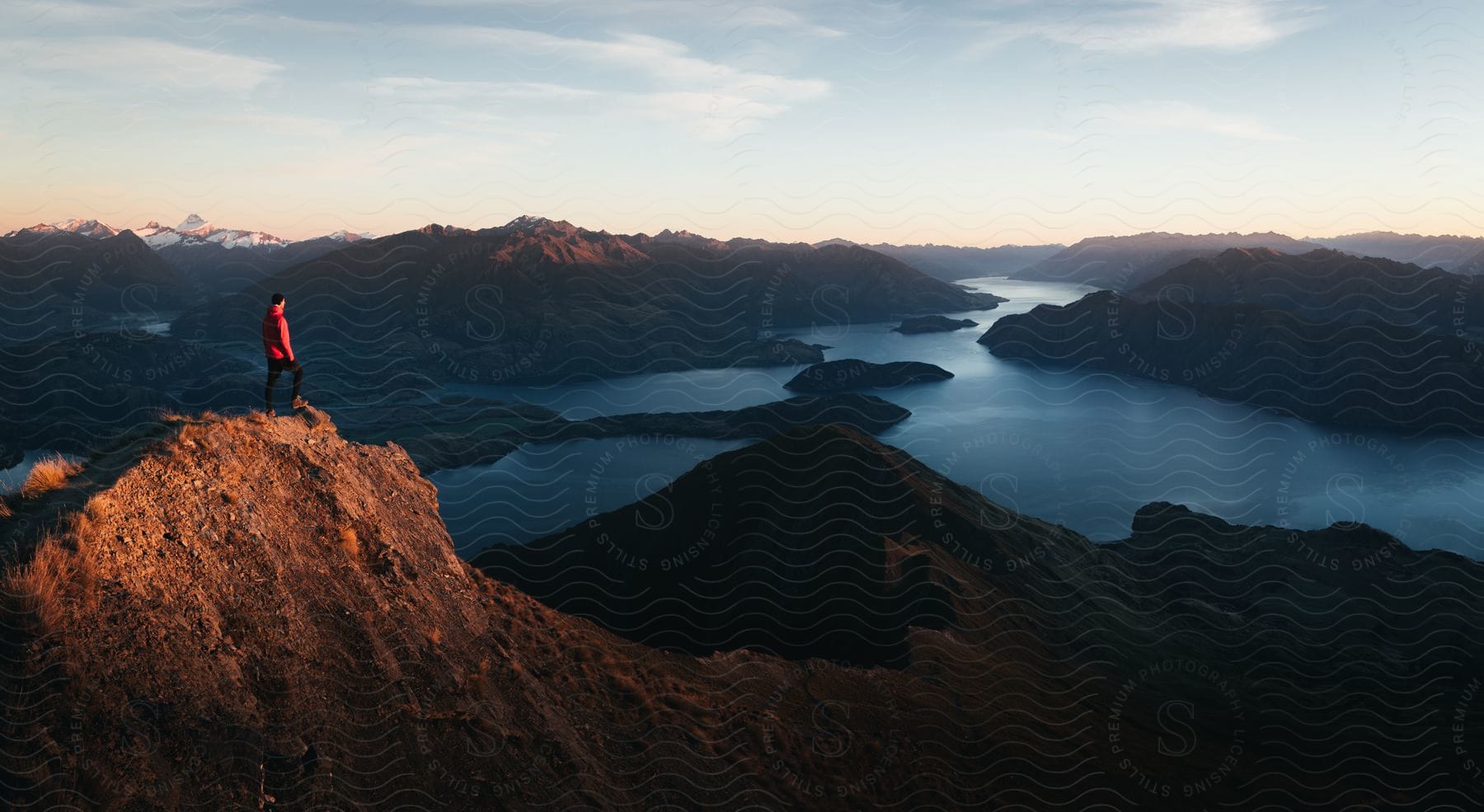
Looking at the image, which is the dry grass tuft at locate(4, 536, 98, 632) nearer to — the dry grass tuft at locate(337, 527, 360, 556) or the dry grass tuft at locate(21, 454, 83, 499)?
the dry grass tuft at locate(21, 454, 83, 499)

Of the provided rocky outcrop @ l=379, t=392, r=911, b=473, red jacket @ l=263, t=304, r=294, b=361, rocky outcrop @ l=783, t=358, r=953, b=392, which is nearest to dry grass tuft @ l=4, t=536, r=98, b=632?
red jacket @ l=263, t=304, r=294, b=361

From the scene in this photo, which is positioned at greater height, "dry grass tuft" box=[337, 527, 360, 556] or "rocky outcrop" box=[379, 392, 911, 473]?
"dry grass tuft" box=[337, 527, 360, 556]

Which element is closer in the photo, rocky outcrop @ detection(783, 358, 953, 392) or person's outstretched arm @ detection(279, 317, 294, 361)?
person's outstretched arm @ detection(279, 317, 294, 361)

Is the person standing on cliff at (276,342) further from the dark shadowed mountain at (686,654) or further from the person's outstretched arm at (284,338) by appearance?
the dark shadowed mountain at (686,654)

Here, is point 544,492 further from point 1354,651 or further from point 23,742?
point 23,742

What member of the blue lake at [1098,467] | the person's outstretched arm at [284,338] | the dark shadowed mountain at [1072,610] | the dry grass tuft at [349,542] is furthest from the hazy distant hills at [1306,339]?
the person's outstretched arm at [284,338]

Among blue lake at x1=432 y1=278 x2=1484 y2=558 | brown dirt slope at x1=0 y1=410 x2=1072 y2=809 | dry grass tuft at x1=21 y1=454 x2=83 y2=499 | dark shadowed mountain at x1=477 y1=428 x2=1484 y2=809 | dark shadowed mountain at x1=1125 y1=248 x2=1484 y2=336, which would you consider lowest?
blue lake at x1=432 y1=278 x2=1484 y2=558

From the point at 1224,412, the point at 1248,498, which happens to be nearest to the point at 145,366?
the point at 1248,498

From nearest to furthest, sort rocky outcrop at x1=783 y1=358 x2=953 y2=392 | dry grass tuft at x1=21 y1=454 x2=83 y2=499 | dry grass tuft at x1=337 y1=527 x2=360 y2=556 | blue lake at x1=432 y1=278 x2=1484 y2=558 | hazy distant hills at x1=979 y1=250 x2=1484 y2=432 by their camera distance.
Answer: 1. dry grass tuft at x1=21 y1=454 x2=83 y2=499
2. dry grass tuft at x1=337 y1=527 x2=360 y2=556
3. blue lake at x1=432 y1=278 x2=1484 y2=558
4. hazy distant hills at x1=979 y1=250 x2=1484 y2=432
5. rocky outcrop at x1=783 y1=358 x2=953 y2=392
